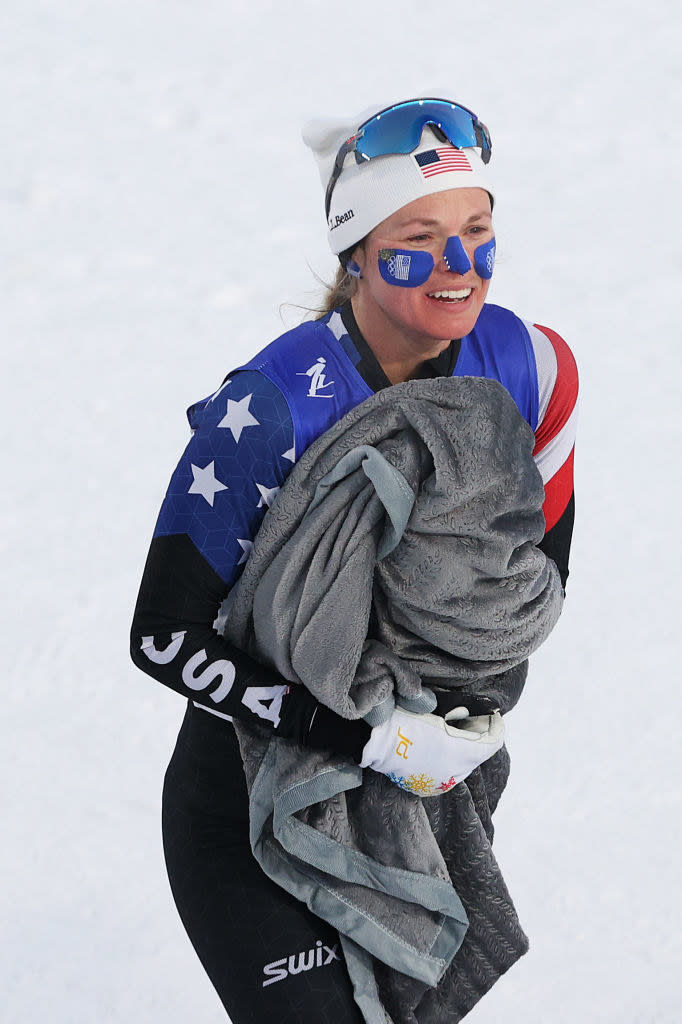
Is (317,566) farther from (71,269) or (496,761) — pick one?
(71,269)

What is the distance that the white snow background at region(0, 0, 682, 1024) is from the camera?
2.89m

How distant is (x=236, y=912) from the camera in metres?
1.82

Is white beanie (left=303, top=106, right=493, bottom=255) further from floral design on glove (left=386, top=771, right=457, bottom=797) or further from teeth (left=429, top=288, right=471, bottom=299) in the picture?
floral design on glove (left=386, top=771, right=457, bottom=797)

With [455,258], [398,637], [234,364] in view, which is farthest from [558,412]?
[234,364]

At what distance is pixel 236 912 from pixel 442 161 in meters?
1.01

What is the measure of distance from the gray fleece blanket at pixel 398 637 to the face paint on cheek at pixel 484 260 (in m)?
0.16

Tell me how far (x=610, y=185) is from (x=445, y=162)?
3.34 metres

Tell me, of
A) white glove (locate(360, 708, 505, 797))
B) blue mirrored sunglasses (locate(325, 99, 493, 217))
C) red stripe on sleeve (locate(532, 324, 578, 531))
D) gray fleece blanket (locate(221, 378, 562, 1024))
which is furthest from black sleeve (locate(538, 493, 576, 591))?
blue mirrored sunglasses (locate(325, 99, 493, 217))

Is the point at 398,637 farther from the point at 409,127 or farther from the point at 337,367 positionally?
the point at 409,127

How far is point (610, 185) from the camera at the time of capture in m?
4.92

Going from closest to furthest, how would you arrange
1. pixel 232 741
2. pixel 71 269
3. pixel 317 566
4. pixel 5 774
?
pixel 317 566
pixel 232 741
pixel 5 774
pixel 71 269

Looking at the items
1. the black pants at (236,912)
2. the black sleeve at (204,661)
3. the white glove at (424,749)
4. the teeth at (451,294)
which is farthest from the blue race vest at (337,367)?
the black pants at (236,912)

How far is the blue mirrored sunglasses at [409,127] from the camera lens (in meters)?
1.78

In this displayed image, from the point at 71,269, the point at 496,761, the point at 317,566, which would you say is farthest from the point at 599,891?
the point at 71,269
